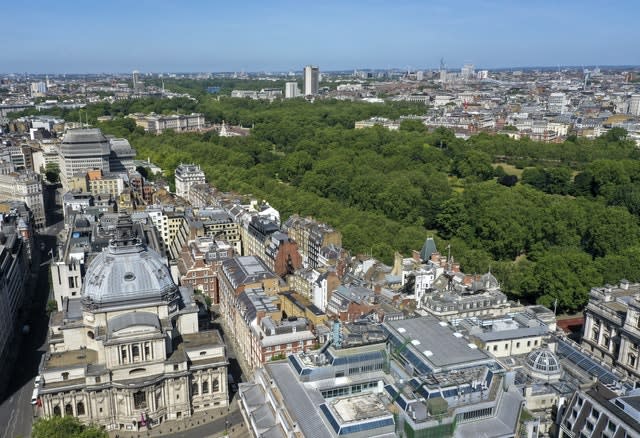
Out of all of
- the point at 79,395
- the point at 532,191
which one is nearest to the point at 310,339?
the point at 79,395

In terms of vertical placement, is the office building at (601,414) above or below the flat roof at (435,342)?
below

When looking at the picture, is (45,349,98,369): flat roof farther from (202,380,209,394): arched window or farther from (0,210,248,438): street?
(202,380,209,394): arched window

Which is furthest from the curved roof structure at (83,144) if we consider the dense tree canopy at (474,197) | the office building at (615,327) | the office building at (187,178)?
the office building at (615,327)

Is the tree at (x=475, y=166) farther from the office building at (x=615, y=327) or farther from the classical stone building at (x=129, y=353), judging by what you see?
the classical stone building at (x=129, y=353)

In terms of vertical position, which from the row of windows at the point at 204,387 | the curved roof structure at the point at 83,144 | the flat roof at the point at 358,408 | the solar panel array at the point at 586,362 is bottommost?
the row of windows at the point at 204,387

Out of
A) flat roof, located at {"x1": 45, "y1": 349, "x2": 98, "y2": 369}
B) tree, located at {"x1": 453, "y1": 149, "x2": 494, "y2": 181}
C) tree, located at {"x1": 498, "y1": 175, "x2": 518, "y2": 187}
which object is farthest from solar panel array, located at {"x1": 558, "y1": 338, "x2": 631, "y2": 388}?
tree, located at {"x1": 453, "y1": 149, "x2": 494, "y2": 181}

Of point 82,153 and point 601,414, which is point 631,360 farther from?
point 82,153

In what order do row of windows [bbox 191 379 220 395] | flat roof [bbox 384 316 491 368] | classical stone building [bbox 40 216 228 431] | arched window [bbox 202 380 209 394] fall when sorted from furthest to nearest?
1. arched window [bbox 202 380 209 394]
2. row of windows [bbox 191 379 220 395]
3. classical stone building [bbox 40 216 228 431]
4. flat roof [bbox 384 316 491 368]
